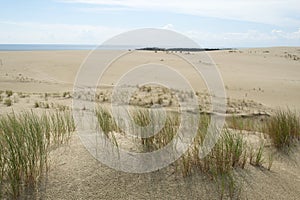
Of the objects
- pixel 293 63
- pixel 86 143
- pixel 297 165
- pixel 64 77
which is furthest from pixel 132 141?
pixel 293 63

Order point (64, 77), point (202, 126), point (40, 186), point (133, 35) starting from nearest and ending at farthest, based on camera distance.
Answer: point (40, 186) < point (202, 126) < point (133, 35) < point (64, 77)

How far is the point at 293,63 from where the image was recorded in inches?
1294

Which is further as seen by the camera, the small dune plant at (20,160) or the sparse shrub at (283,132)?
the sparse shrub at (283,132)

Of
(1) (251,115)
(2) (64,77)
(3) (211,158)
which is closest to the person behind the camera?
(3) (211,158)

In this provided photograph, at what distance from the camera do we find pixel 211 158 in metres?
3.45

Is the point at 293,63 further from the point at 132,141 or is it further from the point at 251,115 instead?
the point at 132,141

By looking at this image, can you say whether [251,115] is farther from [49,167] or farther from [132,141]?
[49,167]

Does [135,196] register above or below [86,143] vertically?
below

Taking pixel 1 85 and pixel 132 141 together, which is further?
pixel 1 85

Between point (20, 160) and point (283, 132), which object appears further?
point (283, 132)

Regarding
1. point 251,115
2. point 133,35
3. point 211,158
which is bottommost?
point 251,115

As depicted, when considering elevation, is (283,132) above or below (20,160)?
below

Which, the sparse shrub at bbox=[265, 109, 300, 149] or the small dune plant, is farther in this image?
the sparse shrub at bbox=[265, 109, 300, 149]

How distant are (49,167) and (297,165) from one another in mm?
3037
